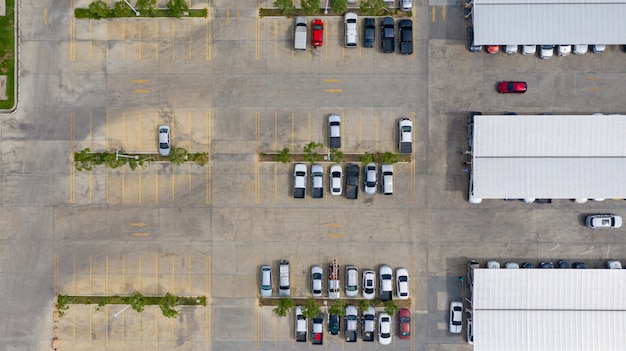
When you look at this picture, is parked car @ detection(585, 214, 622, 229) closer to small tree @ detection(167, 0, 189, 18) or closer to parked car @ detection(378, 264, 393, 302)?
parked car @ detection(378, 264, 393, 302)

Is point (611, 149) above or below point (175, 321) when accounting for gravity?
above

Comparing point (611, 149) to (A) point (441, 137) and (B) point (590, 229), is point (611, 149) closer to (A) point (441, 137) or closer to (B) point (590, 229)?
(B) point (590, 229)

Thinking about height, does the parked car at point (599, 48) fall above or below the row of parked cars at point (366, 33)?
below

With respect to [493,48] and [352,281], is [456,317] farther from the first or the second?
[493,48]

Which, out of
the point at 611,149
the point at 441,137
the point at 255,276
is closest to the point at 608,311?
the point at 611,149

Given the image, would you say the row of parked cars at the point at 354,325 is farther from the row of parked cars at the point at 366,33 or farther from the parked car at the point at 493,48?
the parked car at the point at 493,48

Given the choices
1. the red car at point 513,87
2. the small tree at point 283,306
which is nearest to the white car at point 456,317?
the small tree at point 283,306

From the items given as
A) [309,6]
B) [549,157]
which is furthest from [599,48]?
[309,6]
